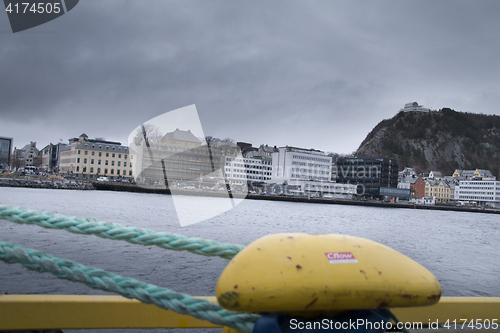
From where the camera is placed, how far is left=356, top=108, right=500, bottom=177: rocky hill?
523 feet

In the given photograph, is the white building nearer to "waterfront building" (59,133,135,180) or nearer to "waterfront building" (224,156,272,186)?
"waterfront building" (224,156,272,186)

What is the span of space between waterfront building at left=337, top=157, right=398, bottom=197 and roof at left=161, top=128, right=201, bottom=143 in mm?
50852

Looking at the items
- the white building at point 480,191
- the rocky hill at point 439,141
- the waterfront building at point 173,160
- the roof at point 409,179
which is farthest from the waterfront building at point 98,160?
the rocky hill at point 439,141

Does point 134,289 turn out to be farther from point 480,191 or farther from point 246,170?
point 480,191

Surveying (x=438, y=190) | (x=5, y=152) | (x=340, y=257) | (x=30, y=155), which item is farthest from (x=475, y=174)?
(x=30, y=155)

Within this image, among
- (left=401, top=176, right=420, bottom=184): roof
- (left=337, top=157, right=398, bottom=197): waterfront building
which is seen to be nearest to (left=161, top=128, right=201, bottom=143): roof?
(left=337, top=157, right=398, bottom=197): waterfront building

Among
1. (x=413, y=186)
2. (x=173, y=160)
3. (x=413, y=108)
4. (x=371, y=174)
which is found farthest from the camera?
(x=413, y=108)

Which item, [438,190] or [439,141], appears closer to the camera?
[438,190]

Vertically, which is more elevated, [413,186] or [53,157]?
[53,157]

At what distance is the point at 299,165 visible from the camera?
10600 centimetres

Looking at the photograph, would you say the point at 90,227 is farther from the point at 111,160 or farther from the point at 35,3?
the point at 111,160

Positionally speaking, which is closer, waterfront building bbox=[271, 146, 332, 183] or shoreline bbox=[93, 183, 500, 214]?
shoreline bbox=[93, 183, 500, 214]

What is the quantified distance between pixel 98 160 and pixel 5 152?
92.4ft

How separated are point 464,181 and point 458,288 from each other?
12606cm
